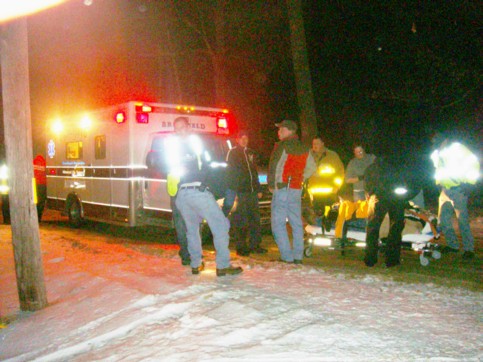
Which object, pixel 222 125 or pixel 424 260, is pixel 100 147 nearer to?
pixel 222 125

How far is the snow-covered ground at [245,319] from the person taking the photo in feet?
12.6

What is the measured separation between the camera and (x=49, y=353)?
14.5 feet

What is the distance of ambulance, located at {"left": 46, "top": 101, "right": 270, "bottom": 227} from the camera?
969cm

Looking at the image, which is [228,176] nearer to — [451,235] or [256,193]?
[256,193]

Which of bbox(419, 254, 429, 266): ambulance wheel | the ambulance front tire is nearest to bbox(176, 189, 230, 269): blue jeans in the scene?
bbox(419, 254, 429, 266): ambulance wheel

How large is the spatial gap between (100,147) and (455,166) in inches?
276

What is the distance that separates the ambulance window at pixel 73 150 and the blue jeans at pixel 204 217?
6.39 metres

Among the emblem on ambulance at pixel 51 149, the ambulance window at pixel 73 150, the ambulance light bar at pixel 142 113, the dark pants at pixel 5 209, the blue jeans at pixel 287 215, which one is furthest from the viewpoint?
the dark pants at pixel 5 209

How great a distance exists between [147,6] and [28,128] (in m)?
17.8

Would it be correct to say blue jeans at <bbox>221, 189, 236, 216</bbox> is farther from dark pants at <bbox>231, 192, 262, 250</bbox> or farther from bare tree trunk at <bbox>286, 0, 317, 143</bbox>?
bare tree trunk at <bbox>286, 0, 317, 143</bbox>

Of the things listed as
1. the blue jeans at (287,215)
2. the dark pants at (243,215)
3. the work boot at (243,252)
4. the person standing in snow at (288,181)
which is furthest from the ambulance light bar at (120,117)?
the blue jeans at (287,215)

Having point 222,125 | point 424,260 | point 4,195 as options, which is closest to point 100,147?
point 222,125

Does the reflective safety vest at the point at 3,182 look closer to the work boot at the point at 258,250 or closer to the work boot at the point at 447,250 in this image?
the work boot at the point at 258,250

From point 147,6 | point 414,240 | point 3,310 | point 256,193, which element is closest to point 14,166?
point 3,310
